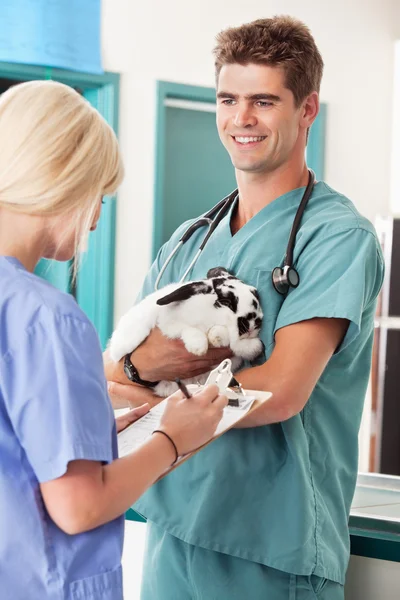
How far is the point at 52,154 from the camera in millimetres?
979

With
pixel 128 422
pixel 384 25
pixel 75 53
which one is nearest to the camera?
pixel 128 422

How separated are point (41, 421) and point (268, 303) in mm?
612

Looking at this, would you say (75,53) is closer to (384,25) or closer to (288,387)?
(384,25)

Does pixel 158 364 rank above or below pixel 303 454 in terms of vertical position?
above

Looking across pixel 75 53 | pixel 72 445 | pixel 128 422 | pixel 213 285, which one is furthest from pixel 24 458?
pixel 75 53

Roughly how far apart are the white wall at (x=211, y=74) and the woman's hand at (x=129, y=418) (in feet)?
8.74

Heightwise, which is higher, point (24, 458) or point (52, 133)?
point (52, 133)

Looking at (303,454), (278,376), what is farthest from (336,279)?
(303,454)

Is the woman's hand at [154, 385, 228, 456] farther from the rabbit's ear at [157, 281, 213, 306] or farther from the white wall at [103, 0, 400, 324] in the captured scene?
the white wall at [103, 0, 400, 324]

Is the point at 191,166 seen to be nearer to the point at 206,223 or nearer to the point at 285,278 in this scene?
the point at 206,223

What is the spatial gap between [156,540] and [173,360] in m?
0.34

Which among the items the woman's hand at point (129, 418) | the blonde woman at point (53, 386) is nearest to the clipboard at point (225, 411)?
the woman's hand at point (129, 418)

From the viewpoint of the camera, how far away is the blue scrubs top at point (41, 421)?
0.95 m

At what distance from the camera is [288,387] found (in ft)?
4.22
